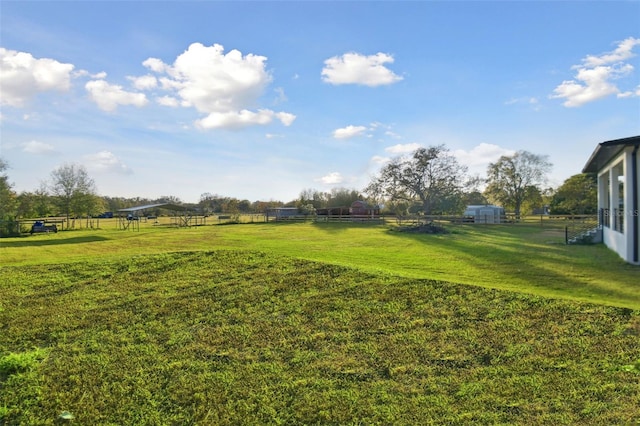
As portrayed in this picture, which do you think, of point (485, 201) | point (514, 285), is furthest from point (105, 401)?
point (485, 201)

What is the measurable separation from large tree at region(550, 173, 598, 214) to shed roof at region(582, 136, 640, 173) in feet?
81.6

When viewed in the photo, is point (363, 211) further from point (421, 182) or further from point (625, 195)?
point (625, 195)

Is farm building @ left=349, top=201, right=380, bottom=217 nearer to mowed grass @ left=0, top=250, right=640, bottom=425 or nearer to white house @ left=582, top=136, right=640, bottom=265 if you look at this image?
white house @ left=582, top=136, right=640, bottom=265

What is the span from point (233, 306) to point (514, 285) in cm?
576

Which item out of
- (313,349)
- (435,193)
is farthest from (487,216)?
(313,349)

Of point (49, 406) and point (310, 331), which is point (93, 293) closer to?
point (49, 406)

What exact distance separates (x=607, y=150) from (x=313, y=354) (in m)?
14.5

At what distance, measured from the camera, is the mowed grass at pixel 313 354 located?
4.03m

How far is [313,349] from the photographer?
5328mm

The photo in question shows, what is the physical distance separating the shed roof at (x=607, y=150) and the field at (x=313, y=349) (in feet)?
18.9

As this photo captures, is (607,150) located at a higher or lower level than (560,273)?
higher

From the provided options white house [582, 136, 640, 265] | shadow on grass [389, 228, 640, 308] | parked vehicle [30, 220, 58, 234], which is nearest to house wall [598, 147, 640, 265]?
white house [582, 136, 640, 265]

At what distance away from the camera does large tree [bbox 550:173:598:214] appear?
41969 mm

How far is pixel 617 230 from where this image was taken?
1514cm
